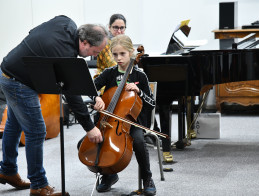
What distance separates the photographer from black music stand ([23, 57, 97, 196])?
6.91ft

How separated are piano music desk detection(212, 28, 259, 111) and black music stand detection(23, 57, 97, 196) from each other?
403cm

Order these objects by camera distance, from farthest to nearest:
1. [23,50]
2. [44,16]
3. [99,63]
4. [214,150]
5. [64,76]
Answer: [44,16] < [214,150] < [99,63] < [23,50] < [64,76]

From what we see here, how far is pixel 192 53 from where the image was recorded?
3584mm

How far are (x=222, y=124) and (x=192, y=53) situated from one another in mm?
1990

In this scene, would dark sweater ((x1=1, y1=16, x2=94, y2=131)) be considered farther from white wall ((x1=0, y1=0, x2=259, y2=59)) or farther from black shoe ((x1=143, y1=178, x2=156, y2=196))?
white wall ((x1=0, y1=0, x2=259, y2=59))

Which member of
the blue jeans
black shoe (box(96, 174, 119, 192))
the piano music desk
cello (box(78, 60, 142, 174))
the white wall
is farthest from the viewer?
the white wall

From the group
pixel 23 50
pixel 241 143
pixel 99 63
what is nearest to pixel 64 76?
pixel 23 50

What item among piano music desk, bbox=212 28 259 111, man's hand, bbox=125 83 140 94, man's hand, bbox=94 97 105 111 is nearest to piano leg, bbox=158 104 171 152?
man's hand, bbox=125 83 140 94

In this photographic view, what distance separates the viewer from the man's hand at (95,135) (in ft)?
7.84

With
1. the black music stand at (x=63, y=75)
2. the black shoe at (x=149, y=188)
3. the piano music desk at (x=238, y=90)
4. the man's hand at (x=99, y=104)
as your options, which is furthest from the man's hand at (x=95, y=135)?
the piano music desk at (x=238, y=90)

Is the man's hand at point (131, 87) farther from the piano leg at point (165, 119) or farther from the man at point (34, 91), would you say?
the piano leg at point (165, 119)

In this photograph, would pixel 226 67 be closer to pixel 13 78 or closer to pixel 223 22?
pixel 13 78

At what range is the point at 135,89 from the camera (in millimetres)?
2654

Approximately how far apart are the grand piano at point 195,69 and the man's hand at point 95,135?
4.19ft
